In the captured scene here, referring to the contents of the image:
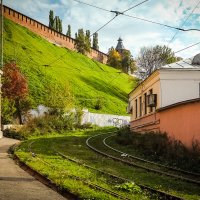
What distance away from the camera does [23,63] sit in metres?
Result: 62.4

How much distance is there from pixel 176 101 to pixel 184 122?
4803 millimetres

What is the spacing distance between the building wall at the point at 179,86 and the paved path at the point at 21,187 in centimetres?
1216

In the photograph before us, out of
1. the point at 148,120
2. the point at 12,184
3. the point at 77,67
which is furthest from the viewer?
the point at 77,67

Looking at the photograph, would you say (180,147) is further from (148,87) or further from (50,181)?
(148,87)

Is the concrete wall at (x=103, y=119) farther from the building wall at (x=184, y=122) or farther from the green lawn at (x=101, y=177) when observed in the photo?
the green lawn at (x=101, y=177)

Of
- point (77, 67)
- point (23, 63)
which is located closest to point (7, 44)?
point (23, 63)

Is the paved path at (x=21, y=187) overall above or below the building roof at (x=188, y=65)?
below

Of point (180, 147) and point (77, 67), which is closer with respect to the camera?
point (180, 147)

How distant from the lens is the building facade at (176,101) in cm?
1664

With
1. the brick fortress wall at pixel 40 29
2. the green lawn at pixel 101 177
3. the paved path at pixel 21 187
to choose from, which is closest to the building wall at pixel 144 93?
the green lawn at pixel 101 177

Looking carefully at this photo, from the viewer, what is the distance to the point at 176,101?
22.0 metres

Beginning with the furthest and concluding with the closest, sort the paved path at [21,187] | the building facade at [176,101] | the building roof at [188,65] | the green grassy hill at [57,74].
→ the green grassy hill at [57,74] < the building roof at [188,65] < the building facade at [176,101] < the paved path at [21,187]

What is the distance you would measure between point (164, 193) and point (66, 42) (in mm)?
98023

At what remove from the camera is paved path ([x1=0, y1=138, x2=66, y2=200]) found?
842cm
